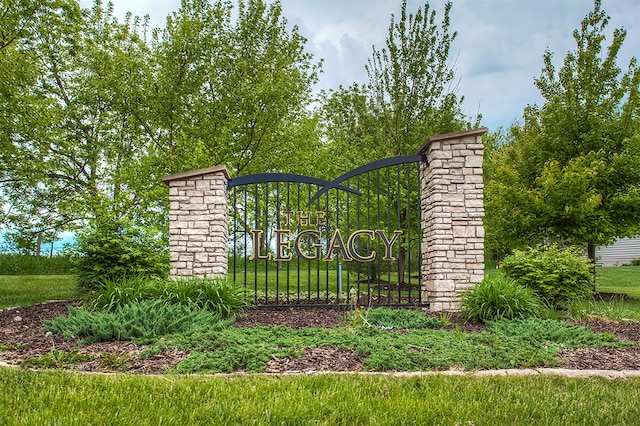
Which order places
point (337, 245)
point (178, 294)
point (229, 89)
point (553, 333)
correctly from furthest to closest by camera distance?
point (229, 89)
point (337, 245)
point (178, 294)
point (553, 333)

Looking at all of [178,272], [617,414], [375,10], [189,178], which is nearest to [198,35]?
[375,10]

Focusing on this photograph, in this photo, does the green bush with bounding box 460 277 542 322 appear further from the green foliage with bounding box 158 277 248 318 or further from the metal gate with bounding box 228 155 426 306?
the green foliage with bounding box 158 277 248 318

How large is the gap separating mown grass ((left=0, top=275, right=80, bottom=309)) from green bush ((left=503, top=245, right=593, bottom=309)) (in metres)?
6.40

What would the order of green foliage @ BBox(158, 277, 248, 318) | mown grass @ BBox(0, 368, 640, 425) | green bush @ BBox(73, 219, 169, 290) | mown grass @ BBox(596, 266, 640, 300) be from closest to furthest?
mown grass @ BBox(0, 368, 640, 425)
green foliage @ BBox(158, 277, 248, 318)
green bush @ BBox(73, 219, 169, 290)
mown grass @ BBox(596, 266, 640, 300)

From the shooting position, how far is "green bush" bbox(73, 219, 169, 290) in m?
6.37

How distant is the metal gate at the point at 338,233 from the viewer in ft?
22.6

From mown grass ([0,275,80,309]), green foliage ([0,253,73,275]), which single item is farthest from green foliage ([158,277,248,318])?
green foliage ([0,253,73,275])

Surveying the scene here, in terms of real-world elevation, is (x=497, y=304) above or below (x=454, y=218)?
below

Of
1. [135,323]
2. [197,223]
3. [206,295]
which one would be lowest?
[135,323]

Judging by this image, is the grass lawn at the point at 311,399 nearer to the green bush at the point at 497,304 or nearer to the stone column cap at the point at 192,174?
the green bush at the point at 497,304

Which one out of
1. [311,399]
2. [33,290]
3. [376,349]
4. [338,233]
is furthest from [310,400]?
[33,290]

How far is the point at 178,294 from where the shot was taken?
17.9ft

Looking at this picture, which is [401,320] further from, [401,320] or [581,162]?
[581,162]

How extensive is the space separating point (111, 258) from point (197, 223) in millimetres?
1226
